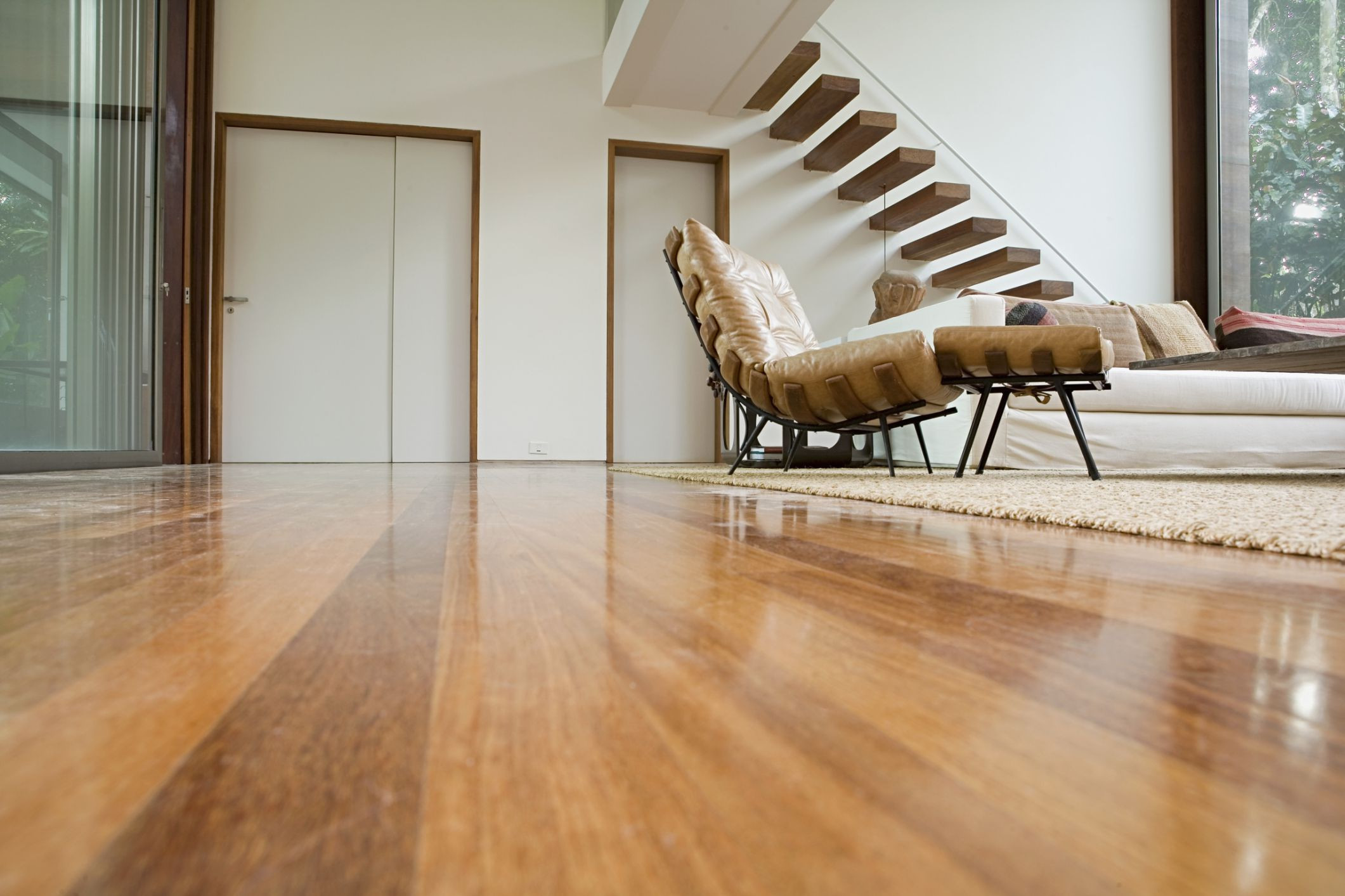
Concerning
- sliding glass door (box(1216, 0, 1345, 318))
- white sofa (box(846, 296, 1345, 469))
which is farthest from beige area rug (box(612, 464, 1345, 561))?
sliding glass door (box(1216, 0, 1345, 318))

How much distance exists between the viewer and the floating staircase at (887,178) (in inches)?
191

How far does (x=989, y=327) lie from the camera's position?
218cm

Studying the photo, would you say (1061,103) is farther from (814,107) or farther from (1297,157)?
(814,107)

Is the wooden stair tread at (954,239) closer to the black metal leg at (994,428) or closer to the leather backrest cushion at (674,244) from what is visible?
the leather backrest cushion at (674,244)

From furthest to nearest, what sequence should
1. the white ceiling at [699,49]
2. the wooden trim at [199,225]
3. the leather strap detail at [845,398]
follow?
the wooden trim at [199,225] → the white ceiling at [699,49] → the leather strap detail at [845,398]

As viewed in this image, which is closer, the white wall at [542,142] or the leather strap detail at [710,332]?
the leather strap detail at [710,332]

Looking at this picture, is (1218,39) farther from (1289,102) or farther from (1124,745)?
(1124,745)

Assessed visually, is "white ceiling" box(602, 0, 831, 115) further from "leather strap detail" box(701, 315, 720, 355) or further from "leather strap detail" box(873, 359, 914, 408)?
"leather strap detail" box(873, 359, 914, 408)

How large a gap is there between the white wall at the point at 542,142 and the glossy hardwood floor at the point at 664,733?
4.70 m

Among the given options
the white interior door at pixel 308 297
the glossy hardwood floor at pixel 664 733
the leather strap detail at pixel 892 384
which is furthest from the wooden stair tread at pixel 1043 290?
the glossy hardwood floor at pixel 664 733

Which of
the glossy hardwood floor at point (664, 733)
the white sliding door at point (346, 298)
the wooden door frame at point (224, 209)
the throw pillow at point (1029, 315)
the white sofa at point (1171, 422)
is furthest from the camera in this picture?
the white sliding door at point (346, 298)

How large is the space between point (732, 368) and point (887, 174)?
2.85 metres

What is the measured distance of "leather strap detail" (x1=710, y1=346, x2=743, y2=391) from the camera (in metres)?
2.78

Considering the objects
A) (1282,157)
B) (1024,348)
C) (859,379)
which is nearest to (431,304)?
(859,379)
